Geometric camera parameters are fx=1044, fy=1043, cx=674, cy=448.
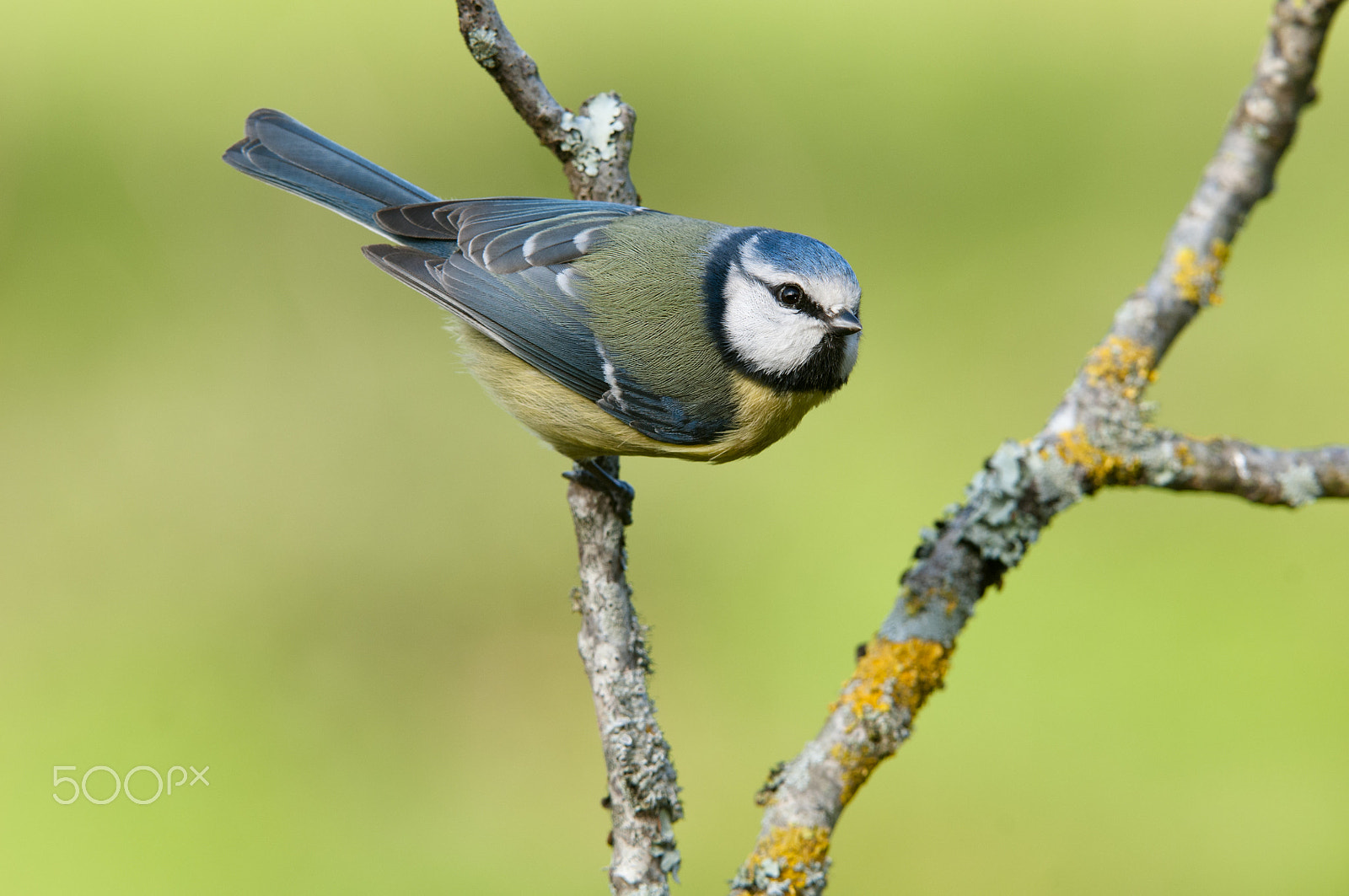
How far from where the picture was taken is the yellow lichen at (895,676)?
173 cm

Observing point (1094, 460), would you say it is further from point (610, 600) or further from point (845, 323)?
point (610, 600)

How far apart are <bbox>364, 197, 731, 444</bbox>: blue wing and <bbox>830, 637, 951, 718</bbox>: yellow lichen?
0.58m

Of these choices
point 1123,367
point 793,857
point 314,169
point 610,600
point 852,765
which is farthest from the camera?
point 314,169

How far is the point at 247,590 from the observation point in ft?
10.5

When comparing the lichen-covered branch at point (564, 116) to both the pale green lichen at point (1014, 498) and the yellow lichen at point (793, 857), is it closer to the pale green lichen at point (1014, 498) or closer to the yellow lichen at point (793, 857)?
the pale green lichen at point (1014, 498)

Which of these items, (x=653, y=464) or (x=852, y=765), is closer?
(x=852, y=765)

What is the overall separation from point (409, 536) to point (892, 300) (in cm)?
185

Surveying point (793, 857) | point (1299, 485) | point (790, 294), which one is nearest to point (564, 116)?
point (790, 294)

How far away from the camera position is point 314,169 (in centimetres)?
238

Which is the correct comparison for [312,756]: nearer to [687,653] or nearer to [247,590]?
[247,590]

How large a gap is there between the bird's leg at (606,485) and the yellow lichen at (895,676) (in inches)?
21.9

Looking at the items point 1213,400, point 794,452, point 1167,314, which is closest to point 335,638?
point 794,452

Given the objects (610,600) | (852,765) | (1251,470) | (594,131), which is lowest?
(852,765)

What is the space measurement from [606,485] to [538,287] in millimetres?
456
